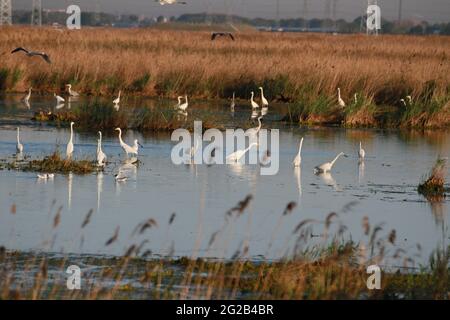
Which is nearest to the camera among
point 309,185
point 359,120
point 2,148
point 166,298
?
point 166,298

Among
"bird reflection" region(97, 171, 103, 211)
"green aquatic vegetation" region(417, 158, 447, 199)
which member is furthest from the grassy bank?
"bird reflection" region(97, 171, 103, 211)

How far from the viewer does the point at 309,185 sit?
1414 cm

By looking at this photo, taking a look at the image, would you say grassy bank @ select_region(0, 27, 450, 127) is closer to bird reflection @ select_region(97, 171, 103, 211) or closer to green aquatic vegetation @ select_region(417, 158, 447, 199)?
green aquatic vegetation @ select_region(417, 158, 447, 199)

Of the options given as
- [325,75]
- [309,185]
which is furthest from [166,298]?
[325,75]

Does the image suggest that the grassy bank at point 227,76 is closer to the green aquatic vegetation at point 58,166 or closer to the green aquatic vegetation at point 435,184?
the green aquatic vegetation at point 435,184

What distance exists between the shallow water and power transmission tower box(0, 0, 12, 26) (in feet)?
164

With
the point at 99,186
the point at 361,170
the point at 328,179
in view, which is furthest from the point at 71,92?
the point at 99,186

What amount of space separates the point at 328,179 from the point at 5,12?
58511mm

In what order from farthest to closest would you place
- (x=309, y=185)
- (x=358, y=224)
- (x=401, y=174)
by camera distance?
(x=401, y=174), (x=309, y=185), (x=358, y=224)

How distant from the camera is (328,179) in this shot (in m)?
14.8

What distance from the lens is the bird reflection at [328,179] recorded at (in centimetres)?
1423

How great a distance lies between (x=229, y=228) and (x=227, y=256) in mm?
1453

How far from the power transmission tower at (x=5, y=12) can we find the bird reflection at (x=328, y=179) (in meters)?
53.8

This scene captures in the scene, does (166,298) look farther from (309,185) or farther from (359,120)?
(359,120)
